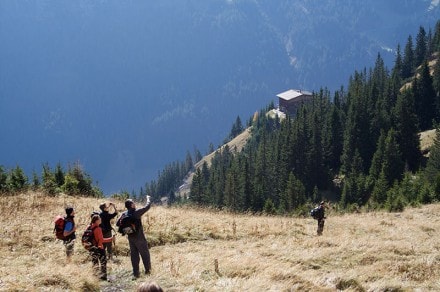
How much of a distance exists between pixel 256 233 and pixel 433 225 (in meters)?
10.4

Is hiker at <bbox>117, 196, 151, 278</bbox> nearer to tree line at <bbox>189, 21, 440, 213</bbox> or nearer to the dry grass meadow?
the dry grass meadow

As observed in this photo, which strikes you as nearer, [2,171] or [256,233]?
[256,233]

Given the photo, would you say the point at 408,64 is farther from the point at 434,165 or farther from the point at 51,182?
the point at 51,182

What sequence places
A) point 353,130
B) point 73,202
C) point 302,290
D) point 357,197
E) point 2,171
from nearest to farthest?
point 302,290 < point 73,202 < point 2,171 < point 357,197 < point 353,130

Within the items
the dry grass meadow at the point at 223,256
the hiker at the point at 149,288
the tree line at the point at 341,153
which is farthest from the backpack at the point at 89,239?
the tree line at the point at 341,153

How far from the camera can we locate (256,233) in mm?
20000

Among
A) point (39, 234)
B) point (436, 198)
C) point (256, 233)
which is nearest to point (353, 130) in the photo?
point (436, 198)

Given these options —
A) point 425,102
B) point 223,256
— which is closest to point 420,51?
point 425,102

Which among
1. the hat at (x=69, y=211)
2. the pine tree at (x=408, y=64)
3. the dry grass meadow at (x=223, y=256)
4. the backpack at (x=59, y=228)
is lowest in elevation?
the dry grass meadow at (x=223, y=256)

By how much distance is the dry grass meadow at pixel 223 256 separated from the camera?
10547 mm

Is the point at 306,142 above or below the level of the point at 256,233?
above

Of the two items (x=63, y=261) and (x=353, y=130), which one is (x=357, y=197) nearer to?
(x=353, y=130)

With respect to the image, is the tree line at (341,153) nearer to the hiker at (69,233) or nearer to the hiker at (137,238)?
the hiker at (69,233)

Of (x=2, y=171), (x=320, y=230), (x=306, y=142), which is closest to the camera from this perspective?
(x=320, y=230)
